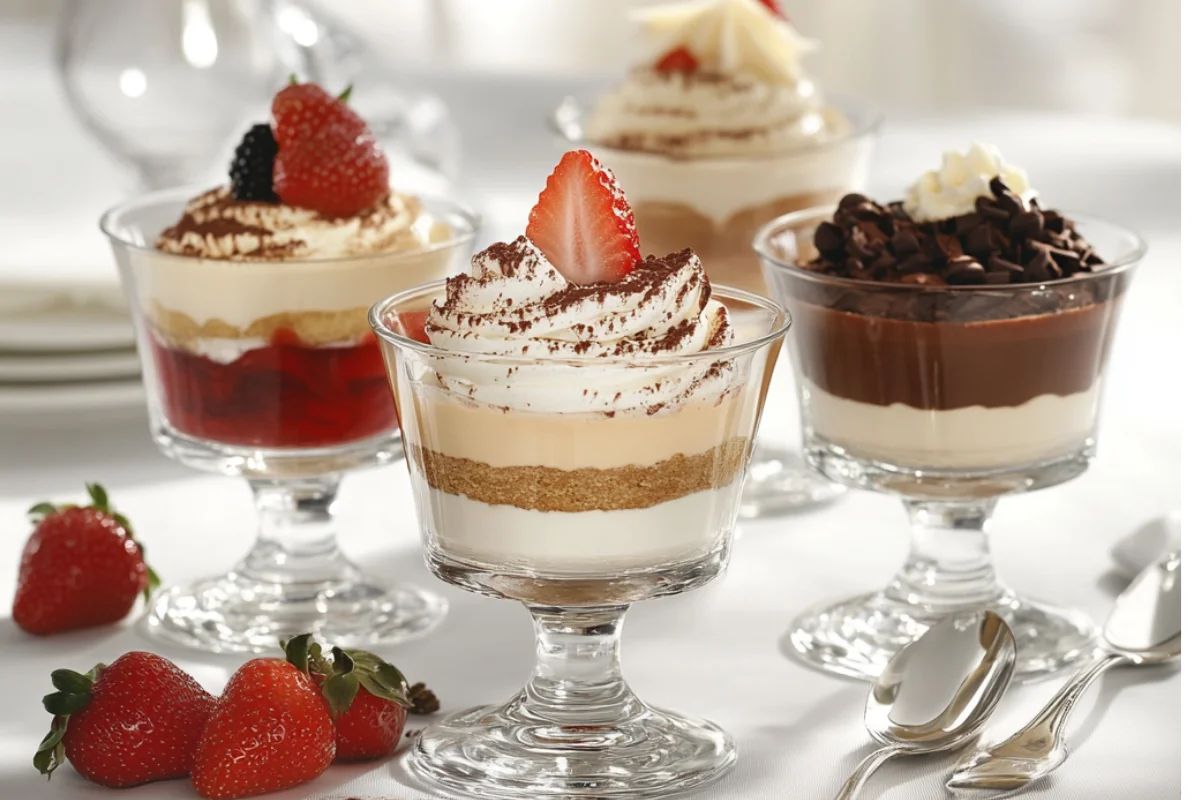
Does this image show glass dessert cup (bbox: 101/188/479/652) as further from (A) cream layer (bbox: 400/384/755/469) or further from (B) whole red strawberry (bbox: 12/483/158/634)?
(A) cream layer (bbox: 400/384/755/469)

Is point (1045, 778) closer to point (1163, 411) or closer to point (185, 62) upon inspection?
point (1163, 411)

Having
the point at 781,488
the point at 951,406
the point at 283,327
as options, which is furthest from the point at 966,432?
the point at 283,327

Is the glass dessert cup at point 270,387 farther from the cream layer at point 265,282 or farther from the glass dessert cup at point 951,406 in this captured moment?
the glass dessert cup at point 951,406

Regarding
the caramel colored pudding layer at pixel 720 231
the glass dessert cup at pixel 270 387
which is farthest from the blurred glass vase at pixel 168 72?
the glass dessert cup at pixel 270 387

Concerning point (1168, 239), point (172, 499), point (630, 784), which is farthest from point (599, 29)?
point (630, 784)

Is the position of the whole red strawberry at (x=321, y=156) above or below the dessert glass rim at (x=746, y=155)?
above

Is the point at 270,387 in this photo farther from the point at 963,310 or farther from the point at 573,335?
the point at 963,310
